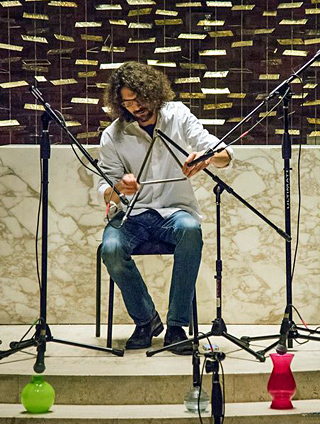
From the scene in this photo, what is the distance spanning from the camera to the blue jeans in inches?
137

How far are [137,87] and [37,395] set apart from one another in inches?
54.9

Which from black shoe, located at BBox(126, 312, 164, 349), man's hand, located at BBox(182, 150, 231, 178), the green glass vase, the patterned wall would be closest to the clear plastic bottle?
the green glass vase

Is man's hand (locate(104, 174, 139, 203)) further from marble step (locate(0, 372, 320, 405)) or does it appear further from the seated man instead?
marble step (locate(0, 372, 320, 405))

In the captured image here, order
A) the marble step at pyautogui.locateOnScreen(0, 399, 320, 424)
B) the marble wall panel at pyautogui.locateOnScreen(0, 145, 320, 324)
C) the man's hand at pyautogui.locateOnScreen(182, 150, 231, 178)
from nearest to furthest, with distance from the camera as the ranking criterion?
the marble step at pyautogui.locateOnScreen(0, 399, 320, 424) < the man's hand at pyautogui.locateOnScreen(182, 150, 231, 178) < the marble wall panel at pyautogui.locateOnScreen(0, 145, 320, 324)

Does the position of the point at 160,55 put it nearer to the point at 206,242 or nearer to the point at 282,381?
the point at 206,242

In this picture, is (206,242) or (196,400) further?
(206,242)

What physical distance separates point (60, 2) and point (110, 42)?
38cm

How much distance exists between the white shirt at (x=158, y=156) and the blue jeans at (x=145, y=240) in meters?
0.10

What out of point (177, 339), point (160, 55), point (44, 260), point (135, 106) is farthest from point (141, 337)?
point (160, 55)

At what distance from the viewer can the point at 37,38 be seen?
197 inches

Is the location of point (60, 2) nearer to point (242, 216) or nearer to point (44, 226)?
point (242, 216)

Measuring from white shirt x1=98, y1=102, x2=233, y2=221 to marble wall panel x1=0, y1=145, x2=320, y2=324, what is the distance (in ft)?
1.46

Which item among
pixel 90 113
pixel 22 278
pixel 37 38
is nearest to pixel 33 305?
pixel 22 278

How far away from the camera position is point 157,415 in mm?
2988
